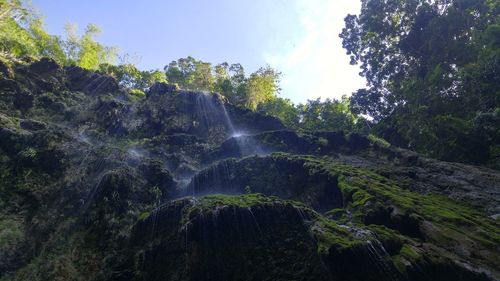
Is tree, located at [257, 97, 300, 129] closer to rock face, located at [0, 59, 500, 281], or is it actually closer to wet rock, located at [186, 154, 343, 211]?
rock face, located at [0, 59, 500, 281]

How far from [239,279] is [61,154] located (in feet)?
42.7

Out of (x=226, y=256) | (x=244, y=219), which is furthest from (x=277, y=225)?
(x=226, y=256)

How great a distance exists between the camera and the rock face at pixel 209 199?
11078 millimetres

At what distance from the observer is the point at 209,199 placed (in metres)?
13.1

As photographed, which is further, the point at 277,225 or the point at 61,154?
the point at 61,154

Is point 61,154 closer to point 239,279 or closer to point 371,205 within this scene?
point 239,279

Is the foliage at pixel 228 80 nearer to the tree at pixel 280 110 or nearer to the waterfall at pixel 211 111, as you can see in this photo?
the tree at pixel 280 110

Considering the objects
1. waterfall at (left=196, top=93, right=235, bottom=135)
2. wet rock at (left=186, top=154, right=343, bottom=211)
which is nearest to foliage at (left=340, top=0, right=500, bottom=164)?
wet rock at (left=186, top=154, right=343, bottom=211)

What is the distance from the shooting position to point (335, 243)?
1003 centimetres

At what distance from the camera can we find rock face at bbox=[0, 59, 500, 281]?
436 inches

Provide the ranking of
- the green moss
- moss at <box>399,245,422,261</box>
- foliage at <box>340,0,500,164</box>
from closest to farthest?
moss at <box>399,245,422,261</box> → the green moss → foliage at <box>340,0,500,164</box>

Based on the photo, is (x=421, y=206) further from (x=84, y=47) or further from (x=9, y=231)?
(x=84, y=47)

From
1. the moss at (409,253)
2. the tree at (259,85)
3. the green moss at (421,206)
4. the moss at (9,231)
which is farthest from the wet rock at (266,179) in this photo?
the tree at (259,85)

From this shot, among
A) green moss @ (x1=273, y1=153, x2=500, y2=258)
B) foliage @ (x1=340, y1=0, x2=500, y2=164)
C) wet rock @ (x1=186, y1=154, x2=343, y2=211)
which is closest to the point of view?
green moss @ (x1=273, y1=153, x2=500, y2=258)
